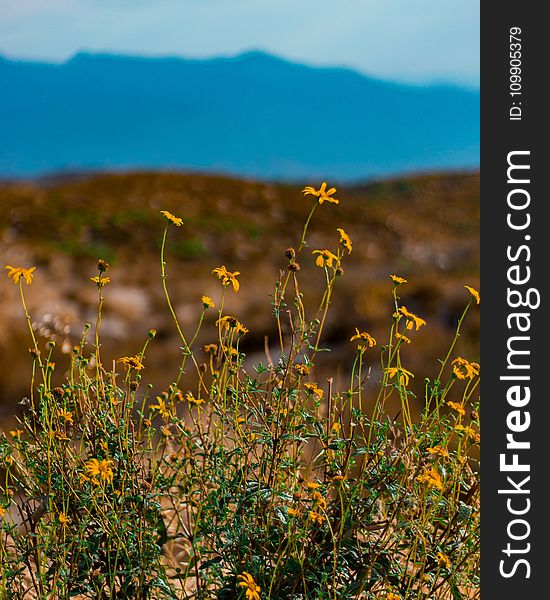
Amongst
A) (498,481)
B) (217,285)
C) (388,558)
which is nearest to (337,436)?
(388,558)

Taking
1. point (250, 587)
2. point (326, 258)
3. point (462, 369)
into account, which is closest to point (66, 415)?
point (250, 587)

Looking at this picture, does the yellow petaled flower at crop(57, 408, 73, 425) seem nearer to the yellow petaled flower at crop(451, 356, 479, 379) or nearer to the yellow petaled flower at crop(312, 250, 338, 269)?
the yellow petaled flower at crop(312, 250, 338, 269)

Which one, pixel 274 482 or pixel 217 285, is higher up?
pixel 217 285

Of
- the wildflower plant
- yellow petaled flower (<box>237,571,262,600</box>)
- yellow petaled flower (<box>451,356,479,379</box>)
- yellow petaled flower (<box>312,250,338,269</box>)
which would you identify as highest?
yellow petaled flower (<box>312,250,338,269</box>)

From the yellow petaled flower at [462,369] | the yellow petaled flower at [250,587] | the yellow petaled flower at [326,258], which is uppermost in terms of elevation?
the yellow petaled flower at [326,258]

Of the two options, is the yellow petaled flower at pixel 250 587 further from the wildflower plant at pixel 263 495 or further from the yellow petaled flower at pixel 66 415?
the yellow petaled flower at pixel 66 415

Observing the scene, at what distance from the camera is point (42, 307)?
9.68 m

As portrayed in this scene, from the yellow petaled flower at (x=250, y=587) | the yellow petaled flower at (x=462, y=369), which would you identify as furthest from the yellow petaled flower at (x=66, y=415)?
the yellow petaled flower at (x=462, y=369)

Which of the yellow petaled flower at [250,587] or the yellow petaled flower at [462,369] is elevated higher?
the yellow petaled flower at [462,369]

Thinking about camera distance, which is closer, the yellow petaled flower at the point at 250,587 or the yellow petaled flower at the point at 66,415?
the yellow petaled flower at the point at 250,587

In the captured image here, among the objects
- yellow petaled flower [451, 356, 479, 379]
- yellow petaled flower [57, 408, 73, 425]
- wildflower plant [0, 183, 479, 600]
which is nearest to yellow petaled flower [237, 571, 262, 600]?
wildflower plant [0, 183, 479, 600]

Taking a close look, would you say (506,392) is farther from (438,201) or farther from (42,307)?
(438,201)

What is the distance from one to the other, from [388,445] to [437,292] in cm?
708

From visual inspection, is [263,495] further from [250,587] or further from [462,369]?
[462,369]
